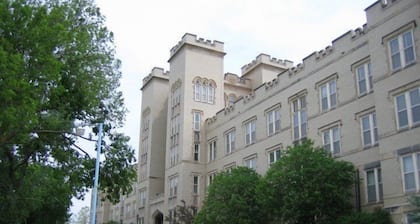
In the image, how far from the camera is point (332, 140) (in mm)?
30906

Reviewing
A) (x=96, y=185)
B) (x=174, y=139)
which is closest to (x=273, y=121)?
(x=174, y=139)

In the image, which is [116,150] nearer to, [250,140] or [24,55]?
[24,55]

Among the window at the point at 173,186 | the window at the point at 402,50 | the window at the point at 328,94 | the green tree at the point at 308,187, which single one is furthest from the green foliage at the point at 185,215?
the window at the point at 402,50

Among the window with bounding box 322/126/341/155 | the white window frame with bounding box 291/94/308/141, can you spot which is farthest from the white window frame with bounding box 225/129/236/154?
the window with bounding box 322/126/341/155

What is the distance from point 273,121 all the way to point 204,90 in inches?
521

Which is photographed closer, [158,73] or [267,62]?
[267,62]

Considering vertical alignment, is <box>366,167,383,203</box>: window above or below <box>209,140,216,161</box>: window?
below

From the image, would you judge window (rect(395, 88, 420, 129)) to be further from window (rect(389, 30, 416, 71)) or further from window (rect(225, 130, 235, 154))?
window (rect(225, 130, 235, 154))

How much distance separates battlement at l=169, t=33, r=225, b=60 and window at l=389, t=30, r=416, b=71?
26692mm

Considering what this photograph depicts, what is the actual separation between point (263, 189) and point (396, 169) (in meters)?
7.63

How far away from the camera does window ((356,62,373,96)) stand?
2835 centimetres

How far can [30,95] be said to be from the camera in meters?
17.6

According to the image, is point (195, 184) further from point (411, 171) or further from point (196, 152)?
point (411, 171)

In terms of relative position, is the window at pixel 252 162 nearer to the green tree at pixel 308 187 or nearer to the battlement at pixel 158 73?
the green tree at pixel 308 187
